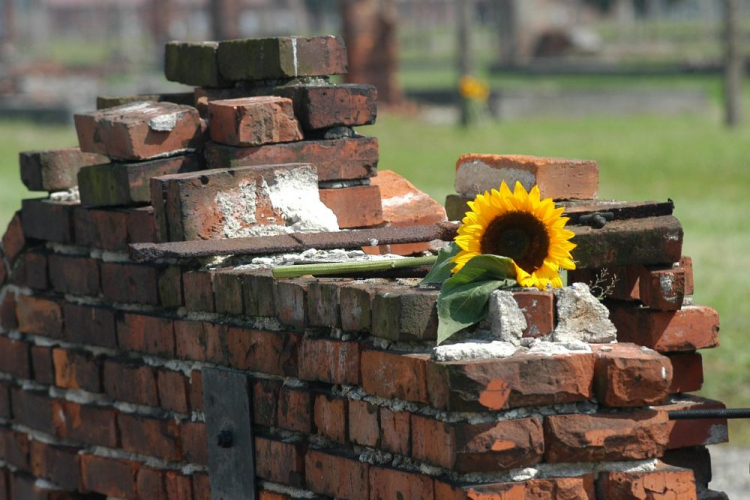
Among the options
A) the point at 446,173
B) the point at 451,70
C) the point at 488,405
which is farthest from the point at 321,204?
the point at 451,70

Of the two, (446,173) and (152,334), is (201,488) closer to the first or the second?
(152,334)

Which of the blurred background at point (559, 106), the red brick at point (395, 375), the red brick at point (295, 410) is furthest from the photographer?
the blurred background at point (559, 106)

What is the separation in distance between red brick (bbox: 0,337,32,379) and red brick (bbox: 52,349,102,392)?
201 mm

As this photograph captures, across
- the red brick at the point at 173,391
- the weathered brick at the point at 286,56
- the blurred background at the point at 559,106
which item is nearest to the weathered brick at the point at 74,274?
the red brick at the point at 173,391

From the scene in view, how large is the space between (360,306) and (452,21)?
87.6 meters

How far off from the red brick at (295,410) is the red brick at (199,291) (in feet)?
1.32

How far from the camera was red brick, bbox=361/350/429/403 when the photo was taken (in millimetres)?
2799

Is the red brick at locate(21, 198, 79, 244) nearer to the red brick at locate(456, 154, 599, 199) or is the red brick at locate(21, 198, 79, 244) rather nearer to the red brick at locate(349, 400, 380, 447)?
the red brick at locate(456, 154, 599, 199)

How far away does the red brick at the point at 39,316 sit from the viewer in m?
4.21

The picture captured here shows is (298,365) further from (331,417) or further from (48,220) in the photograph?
(48,220)

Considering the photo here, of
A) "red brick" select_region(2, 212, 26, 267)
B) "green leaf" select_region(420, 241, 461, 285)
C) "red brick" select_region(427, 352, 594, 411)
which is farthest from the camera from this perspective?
"red brick" select_region(2, 212, 26, 267)

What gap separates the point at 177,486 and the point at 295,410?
0.62 m

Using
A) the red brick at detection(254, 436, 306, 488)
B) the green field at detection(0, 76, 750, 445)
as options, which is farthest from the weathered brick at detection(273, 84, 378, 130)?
the green field at detection(0, 76, 750, 445)

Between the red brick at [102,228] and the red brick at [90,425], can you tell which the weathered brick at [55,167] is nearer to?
the red brick at [102,228]
